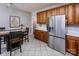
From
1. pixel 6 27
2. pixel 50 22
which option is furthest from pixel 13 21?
pixel 50 22

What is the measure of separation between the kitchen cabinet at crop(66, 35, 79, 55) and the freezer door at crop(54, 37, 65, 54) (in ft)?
0.46

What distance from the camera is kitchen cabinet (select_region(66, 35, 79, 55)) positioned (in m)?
3.15

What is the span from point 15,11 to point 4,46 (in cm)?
150

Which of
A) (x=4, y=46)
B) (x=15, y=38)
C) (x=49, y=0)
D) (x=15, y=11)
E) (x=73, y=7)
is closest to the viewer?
(x=49, y=0)

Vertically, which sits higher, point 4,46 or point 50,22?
point 50,22

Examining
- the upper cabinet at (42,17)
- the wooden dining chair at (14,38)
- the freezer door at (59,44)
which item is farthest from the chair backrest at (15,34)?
the upper cabinet at (42,17)

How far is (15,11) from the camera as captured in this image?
4.01 meters

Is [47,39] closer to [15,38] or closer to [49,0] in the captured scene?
[15,38]

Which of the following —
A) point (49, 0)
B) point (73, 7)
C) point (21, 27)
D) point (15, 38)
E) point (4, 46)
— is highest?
point (73, 7)

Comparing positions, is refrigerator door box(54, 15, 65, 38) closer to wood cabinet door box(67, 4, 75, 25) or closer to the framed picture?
wood cabinet door box(67, 4, 75, 25)

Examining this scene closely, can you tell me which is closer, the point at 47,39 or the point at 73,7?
the point at 73,7

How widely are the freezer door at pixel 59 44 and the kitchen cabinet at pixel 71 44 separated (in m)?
0.14

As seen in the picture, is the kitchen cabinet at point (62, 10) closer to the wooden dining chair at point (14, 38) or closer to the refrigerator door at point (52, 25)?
the refrigerator door at point (52, 25)

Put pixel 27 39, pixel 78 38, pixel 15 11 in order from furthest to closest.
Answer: pixel 27 39 → pixel 15 11 → pixel 78 38
